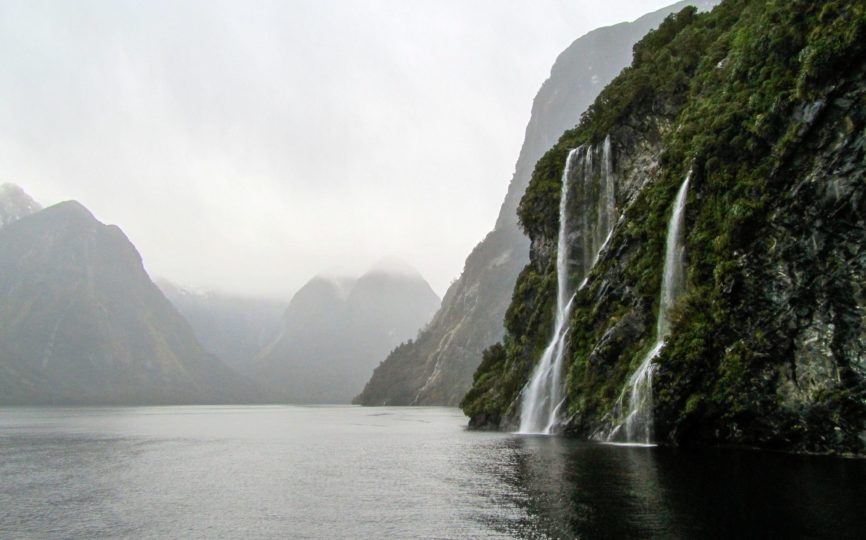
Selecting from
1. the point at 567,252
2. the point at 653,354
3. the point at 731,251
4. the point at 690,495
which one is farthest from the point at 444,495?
the point at 567,252

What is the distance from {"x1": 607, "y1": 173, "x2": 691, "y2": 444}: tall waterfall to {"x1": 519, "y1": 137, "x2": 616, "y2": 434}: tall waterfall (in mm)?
9908

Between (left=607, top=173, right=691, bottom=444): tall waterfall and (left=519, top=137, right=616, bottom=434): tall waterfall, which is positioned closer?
(left=607, top=173, right=691, bottom=444): tall waterfall

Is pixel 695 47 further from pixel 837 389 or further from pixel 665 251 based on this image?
pixel 837 389

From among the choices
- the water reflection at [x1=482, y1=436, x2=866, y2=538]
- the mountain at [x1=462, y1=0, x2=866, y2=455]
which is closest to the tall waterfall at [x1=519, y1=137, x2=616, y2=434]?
the mountain at [x1=462, y1=0, x2=866, y2=455]

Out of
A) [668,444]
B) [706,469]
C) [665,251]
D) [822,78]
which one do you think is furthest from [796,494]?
[665,251]

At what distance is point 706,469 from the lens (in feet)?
86.5

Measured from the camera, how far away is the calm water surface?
17406 millimetres

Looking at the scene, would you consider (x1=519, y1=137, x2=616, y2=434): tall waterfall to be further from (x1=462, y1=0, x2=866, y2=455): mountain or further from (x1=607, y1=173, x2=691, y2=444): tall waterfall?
(x1=607, y1=173, x2=691, y2=444): tall waterfall

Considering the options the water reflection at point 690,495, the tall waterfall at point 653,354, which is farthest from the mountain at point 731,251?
the water reflection at point 690,495

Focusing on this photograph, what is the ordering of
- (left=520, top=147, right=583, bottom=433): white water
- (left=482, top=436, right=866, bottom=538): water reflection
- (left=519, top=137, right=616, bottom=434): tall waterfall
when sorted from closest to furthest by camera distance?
(left=482, top=436, right=866, bottom=538): water reflection
(left=520, top=147, right=583, bottom=433): white water
(left=519, top=137, right=616, bottom=434): tall waterfall

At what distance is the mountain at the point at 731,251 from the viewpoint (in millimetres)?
29531

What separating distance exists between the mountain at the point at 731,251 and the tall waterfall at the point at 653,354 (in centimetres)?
14

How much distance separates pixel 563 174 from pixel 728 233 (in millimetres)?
33273

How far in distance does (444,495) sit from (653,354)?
22228 mm
